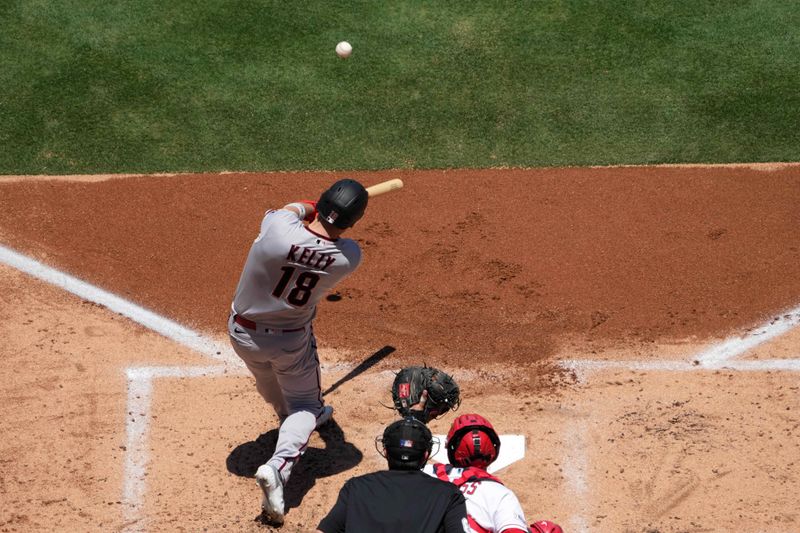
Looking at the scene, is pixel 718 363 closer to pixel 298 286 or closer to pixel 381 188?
pixel 381 188

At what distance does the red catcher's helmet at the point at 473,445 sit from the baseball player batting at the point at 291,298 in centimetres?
147

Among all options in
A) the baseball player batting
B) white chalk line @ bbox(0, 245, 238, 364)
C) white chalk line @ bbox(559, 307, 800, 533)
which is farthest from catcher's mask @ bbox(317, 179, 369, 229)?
white chalk line @ bbox(559, 307, 800, 533)

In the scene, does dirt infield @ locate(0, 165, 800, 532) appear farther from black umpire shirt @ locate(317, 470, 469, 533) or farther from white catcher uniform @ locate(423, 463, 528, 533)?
black umpire shirt @ locate(317, 470, 469, 533)

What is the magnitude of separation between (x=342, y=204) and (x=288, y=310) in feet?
2.65

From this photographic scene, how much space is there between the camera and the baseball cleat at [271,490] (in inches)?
264

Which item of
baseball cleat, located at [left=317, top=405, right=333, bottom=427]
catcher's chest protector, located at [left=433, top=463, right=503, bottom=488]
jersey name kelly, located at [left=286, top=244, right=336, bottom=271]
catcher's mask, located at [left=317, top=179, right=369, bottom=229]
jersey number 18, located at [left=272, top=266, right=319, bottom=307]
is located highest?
catcher's mask, located at [left=317, top=179, right=369, bottom=229]

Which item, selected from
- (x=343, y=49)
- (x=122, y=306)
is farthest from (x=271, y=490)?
(x=343, y=49)

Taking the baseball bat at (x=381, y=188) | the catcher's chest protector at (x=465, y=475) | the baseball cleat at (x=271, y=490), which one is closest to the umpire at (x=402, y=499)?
the catcher's chest protector at (x=465, y=475)

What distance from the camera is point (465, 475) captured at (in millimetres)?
5641

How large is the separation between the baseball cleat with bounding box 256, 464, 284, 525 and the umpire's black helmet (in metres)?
1.84

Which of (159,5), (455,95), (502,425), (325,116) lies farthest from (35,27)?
(502,425)

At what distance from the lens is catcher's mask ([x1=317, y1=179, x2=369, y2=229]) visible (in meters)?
6.60

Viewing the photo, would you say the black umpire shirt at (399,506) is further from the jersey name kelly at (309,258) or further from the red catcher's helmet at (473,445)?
the jersey name kelly at (309,258)

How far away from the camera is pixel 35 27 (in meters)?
11.7
